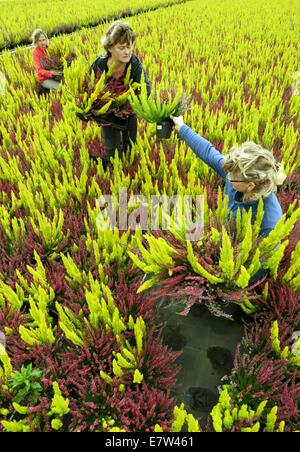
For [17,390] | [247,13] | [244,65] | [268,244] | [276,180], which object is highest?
[247,13]

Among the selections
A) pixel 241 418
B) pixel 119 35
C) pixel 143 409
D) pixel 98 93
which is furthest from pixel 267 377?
pixel 119 35

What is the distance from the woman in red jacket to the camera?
3.94m

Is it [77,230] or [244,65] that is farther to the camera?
[244,65]

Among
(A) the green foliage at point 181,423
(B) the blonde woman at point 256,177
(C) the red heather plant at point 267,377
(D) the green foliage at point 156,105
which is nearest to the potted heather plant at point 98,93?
(D) the green foliage at point 156,105

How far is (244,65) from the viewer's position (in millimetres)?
4754

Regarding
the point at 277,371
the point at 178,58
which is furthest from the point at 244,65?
the point at 277,371

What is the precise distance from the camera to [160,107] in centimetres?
210

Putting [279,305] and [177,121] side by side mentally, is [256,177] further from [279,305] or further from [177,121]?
[177,121]

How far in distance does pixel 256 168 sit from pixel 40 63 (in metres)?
3.54

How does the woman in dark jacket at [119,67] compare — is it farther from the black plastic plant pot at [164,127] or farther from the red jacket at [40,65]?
the red jacket at [40,65]

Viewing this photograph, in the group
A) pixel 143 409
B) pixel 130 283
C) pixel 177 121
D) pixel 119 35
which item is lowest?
pixel 143 409

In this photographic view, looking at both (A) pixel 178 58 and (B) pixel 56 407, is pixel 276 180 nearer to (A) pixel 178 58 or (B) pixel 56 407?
(B) pixel 56 407

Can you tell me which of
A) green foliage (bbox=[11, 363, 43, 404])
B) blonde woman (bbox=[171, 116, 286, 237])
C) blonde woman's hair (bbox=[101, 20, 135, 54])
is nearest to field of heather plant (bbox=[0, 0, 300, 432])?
green foliage (bbox=[11, 363, 43, 404])
